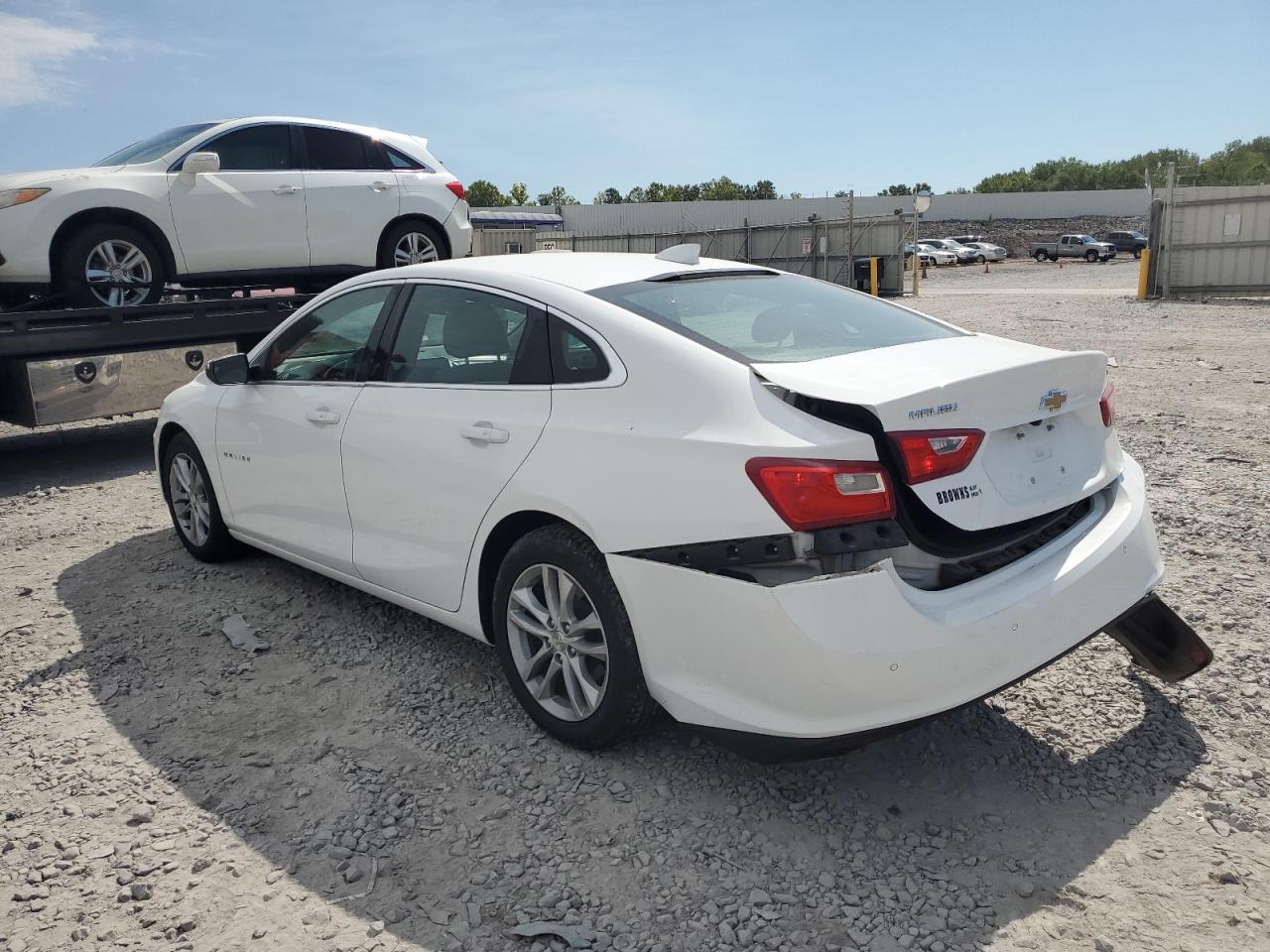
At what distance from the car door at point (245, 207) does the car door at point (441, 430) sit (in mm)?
4787

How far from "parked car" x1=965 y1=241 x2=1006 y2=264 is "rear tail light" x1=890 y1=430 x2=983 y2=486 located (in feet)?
173

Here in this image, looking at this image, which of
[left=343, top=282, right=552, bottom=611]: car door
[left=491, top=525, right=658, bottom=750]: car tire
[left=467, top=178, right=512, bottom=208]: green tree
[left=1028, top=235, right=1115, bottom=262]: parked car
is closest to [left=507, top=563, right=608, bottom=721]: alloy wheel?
[left=491, top=525, right=658, bottom=750]: car tire

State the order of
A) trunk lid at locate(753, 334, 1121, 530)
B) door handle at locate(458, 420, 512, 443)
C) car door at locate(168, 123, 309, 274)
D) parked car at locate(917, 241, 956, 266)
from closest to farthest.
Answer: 1. trunk lid at locate(753, 334, 1121, 530)
2. door handle at locate(458, 420, 512, 443)
3. car door at locate(168, 123, 309, 274)
4. parked car at locate(917, 241, 956, 266)

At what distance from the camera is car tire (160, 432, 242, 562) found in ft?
17.3

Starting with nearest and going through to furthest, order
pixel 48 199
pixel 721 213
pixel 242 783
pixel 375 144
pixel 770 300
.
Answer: pixel 242 783
pixel 770 300
pixel 48 199
pixel 375 144
pixel 721 213

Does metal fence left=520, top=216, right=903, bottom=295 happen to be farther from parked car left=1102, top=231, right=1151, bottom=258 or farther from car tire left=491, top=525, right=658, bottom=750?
parked car left=1102, top=231, right=1151, bottom=258

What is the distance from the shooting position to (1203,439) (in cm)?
730

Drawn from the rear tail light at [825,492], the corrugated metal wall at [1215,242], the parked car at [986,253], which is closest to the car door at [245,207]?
the rear tail light at [825,492]

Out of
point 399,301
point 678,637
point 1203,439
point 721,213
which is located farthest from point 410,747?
point 721,213

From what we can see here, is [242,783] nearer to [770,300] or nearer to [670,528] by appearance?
[670,528]

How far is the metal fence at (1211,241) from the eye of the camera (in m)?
21.1

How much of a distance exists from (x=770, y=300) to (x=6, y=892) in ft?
9.79

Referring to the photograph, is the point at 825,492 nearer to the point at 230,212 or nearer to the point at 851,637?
the point at 851,637

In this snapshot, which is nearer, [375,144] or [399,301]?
[399,301]
